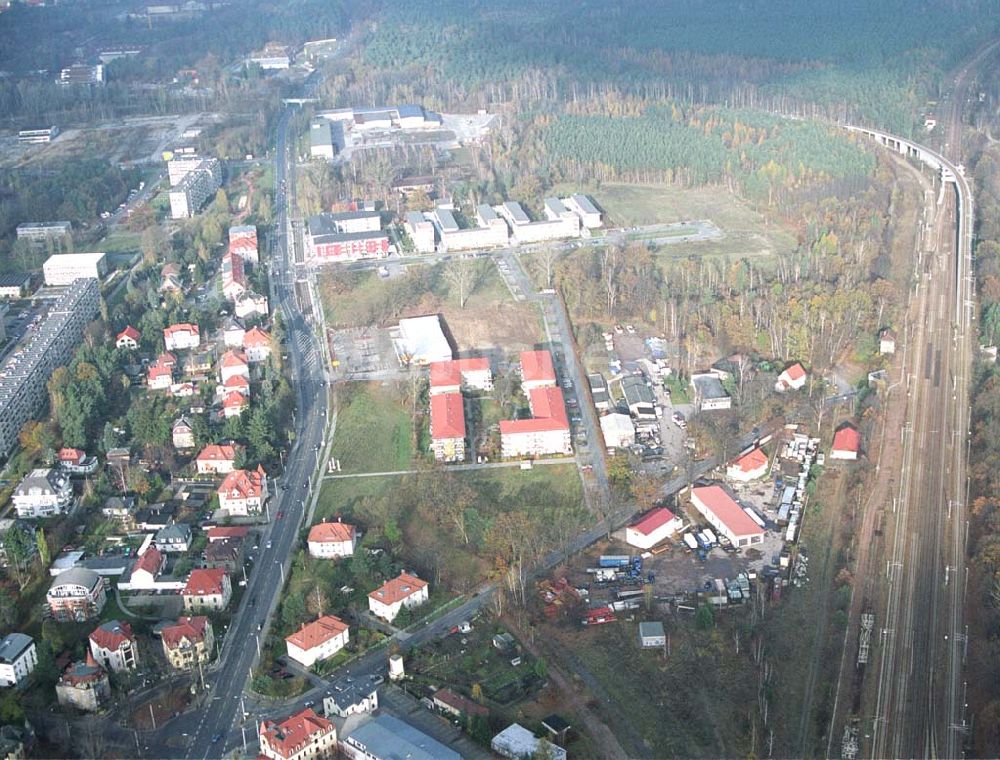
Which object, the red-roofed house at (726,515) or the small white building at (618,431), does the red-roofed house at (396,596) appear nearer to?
the red-roofed house at (726,515)

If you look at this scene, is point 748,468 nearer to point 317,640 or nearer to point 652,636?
point 652,636

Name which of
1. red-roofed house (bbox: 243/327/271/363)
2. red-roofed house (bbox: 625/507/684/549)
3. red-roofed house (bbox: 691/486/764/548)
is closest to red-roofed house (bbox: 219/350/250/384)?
red-roofed house (bbox: 243/327/271/363)

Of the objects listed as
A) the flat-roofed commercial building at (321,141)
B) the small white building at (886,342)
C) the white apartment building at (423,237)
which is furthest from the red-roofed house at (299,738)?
the flat-roofed commercial building at (321,141)

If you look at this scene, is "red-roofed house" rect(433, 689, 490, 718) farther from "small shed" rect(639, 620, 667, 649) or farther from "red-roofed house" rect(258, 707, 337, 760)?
"small shed" rect(639, 620, 667, 649)

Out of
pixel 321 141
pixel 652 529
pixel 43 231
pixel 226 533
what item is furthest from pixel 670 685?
pixel 321 141

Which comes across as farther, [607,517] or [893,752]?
[607,517]

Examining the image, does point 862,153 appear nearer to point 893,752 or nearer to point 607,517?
point 607,517

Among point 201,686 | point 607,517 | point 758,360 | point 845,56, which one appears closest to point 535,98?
point 845,56
